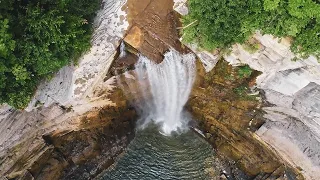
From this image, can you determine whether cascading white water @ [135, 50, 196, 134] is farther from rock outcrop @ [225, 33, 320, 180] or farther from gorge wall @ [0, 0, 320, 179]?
rock outcrop @ [225, 33, 320, 180]

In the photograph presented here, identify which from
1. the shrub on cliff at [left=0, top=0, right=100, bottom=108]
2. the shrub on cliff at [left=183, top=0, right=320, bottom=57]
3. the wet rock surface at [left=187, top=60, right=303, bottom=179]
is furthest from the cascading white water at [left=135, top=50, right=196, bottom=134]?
the shrub on cliff at [left=0, top=0, right=100, bottom=108]

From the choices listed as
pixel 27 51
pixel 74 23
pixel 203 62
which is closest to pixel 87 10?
pixel 74 23

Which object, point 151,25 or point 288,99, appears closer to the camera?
point 151,25

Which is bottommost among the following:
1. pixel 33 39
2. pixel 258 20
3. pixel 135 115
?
pixel 135 115

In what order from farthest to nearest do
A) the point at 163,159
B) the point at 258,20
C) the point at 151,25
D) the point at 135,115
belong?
1. the point at 135,115
2. the point at 163,159
3. the point at 151,25
4. the point at 258,20

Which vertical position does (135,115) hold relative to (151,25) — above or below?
below

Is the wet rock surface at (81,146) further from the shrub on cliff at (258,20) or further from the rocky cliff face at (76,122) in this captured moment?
the shrub on cliff at (258,20)

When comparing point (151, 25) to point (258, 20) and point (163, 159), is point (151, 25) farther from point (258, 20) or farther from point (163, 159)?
point (163, 159)

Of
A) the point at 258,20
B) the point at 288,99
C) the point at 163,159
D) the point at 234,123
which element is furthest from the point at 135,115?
the point at 258,20
